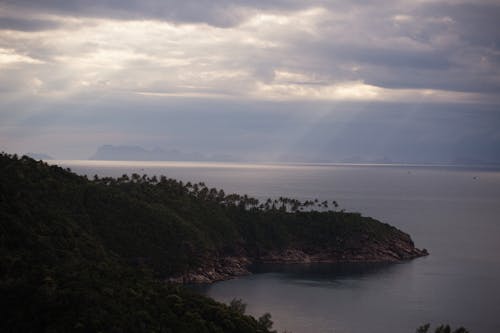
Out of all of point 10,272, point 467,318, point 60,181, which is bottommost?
point 467,318

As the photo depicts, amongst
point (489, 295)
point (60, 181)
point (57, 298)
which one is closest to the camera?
point (57, 298)

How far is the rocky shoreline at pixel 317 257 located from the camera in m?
123

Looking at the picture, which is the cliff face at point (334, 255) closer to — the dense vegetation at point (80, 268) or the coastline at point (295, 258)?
the coastline at point (295, 258)

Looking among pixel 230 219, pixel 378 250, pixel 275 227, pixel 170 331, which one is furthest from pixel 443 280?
pixel 170 331

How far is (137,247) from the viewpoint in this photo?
113m

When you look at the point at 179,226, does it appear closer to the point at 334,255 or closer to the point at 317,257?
the point at 317,257

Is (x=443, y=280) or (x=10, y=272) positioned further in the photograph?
(x=443, y=280)

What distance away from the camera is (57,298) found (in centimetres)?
6016

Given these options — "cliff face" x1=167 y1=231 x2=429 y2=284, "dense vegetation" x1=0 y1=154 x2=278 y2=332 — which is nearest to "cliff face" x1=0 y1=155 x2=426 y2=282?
"cliff face" x1=167 y1=231 x2=429 y2=284

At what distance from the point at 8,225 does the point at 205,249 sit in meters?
49.2

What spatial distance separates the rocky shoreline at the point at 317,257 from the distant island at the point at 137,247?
25 cm

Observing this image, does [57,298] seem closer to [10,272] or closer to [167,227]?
[10,272]

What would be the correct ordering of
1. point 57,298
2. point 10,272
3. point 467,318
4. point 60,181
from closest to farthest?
point 57,298
point 10,272
point 467,318
point 60,181

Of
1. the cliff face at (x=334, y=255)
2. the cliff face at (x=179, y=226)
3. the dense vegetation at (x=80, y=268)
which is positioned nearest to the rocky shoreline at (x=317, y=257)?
the cliff face at (x=334, y=255)
